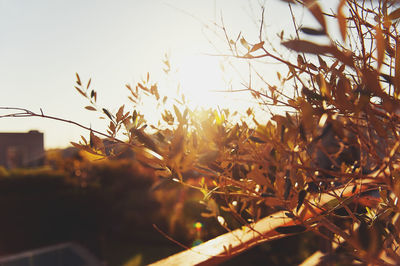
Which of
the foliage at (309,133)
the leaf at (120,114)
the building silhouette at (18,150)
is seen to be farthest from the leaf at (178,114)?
the building silhouette at (18,150)

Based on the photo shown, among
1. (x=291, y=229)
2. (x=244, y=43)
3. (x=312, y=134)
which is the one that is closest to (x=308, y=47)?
(x=312, y=134)

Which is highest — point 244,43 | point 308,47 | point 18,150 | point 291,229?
point 244,43

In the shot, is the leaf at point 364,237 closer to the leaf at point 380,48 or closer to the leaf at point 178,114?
the leaf at point 380,48

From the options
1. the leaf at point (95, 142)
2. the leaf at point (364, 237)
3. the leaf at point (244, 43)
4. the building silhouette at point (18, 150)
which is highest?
the leaf at point (244, 43)

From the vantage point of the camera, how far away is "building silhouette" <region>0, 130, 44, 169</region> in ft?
69.7

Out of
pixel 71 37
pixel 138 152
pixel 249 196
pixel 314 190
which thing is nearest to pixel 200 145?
pixel 138 152

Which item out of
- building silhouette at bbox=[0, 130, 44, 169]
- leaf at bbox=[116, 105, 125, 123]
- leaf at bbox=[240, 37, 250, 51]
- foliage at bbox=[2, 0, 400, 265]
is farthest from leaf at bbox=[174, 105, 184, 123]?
building silhouette at bbox=[0, 130, 44, 169]

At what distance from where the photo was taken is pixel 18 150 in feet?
71.5

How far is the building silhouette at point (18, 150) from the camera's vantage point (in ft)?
69.7

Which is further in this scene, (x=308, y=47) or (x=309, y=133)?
(x=309, y=133)

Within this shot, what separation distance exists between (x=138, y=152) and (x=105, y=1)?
1105mm

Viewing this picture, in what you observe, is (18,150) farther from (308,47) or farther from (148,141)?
(308,47)

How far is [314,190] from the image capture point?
834 millimetres

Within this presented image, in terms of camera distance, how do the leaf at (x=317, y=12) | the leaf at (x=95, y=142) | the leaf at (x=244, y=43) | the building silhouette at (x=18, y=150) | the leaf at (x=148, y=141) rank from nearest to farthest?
the leaf at (x=317, y=12) → the leaf at (x=148, y=141) → the leaf at (x=95, y=142) → the leaf at (x=244, y=43) → the building silhouette at (x=18, y=150)
